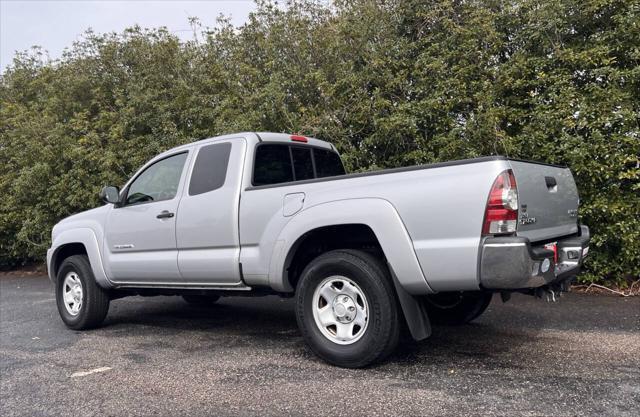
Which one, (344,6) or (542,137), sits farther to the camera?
(344,6)

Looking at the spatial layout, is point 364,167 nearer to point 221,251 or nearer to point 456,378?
point 221,251

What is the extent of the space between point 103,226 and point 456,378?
4109 mm

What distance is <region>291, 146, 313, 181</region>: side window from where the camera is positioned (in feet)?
17.8

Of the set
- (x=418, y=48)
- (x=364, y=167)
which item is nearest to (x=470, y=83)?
(x=418, y=48)

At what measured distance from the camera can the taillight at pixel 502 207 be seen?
3.45 meters

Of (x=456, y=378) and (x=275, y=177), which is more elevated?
(x=275, y=177)

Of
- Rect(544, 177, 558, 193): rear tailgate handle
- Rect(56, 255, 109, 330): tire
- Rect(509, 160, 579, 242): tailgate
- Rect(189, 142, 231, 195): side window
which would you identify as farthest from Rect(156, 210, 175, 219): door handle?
Rect(544, 177, 558, 193): rear tailgate handle

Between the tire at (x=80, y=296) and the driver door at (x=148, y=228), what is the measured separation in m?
0.36

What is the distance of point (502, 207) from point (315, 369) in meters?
1.90

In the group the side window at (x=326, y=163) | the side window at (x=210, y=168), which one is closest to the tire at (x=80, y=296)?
the side window at (x=210, y=168)

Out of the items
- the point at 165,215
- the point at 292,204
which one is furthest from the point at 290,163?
the point at 165,215

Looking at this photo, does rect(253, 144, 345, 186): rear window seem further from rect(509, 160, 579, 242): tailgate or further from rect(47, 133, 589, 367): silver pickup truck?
rect(509, 160, 579, 242): tailgate

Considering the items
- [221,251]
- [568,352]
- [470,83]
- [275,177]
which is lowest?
[568,352]

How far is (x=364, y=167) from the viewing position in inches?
313
